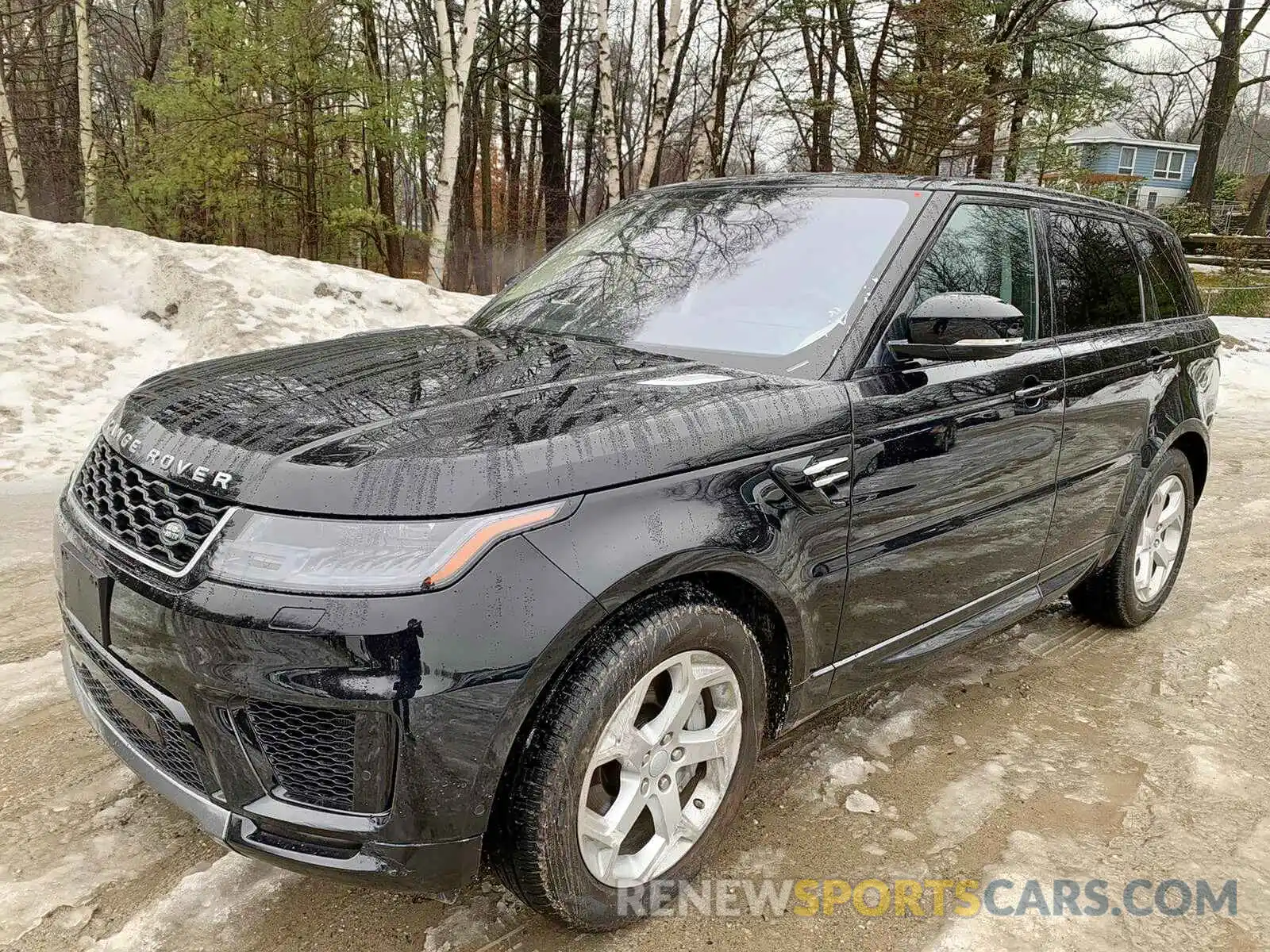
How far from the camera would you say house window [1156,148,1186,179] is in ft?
173

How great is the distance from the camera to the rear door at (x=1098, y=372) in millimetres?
3332

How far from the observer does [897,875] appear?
2443mm

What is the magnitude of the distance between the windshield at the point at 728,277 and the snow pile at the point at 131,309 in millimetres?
4563

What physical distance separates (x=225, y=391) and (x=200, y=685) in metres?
0.79

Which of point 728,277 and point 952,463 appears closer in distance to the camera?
point 952,463

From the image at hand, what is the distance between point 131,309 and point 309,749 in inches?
311

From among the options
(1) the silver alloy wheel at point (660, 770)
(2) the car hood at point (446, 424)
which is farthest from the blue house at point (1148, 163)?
(1) the silver alloy wheel at point (660, 770)

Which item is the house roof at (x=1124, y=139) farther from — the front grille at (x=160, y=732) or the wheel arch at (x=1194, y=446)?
the front grille at (x=160, y=732)

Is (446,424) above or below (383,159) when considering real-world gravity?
below

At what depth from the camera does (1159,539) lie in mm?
4266

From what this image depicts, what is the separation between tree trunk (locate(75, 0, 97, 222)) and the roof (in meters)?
14.7

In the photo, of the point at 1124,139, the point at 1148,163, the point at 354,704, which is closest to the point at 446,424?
the point at 354,704

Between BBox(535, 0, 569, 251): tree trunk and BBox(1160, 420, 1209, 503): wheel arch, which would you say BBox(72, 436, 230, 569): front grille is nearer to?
BBox(1160, 420, 1209, 503): wheel arch

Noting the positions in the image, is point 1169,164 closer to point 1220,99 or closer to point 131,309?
point 1220,99
